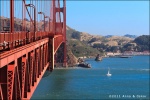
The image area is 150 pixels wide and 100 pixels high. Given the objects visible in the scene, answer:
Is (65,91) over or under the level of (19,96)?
under

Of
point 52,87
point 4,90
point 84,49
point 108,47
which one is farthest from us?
point 108,47

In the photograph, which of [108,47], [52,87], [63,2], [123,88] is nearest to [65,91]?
[52,87]

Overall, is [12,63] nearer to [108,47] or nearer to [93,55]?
[93,55]

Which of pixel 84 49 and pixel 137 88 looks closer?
pixel 137 88

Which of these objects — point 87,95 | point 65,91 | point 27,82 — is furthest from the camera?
point 65,91

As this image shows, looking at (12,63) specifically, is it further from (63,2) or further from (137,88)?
(63,2)

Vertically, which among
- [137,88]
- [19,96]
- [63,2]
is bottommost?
[137,88]

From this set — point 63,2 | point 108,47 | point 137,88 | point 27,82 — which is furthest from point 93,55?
point 27,82

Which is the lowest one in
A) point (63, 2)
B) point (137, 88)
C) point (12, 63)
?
point (137, 88)

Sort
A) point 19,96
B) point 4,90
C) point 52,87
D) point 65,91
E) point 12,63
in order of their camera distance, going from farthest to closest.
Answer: point 52,87, point 65,91, point 19,96, point 12,63, point 4,90
